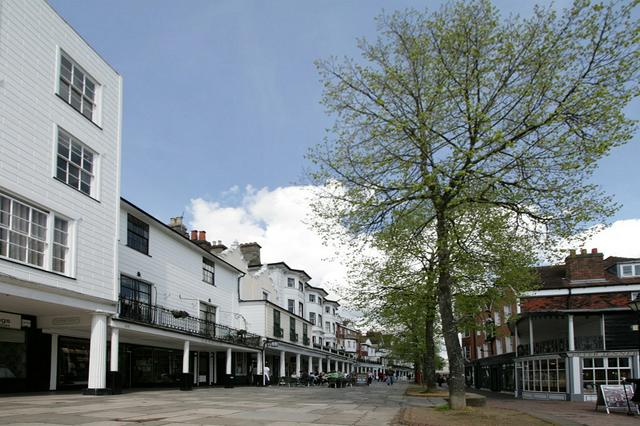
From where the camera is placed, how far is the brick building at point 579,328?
2842cm

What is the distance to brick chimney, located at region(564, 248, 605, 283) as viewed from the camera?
33.4 metres

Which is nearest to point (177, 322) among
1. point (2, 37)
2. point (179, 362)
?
point (179, 362)

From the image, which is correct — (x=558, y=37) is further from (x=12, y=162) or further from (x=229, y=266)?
(x=229, y=266)

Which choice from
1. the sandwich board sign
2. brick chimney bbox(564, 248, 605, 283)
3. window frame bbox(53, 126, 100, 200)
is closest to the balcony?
window frame bbox(53, 126, 100, 200)

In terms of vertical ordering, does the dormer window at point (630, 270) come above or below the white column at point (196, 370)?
above

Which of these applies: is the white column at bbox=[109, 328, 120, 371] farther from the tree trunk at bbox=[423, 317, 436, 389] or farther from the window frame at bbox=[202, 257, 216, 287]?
the tree trunk at bbox=[423, 317, 436, 389]

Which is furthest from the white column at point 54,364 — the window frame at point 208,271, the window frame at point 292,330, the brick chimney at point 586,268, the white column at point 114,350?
the brick chimney at point 586,268

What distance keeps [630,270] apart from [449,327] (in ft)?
71.7

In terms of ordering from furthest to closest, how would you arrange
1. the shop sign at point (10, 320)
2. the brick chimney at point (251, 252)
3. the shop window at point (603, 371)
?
the brick chimney at point (251, 252) < the shop window at point (603, 371) < the shop sign at point (10, 320)

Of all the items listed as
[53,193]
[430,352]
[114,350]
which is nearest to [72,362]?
[114,350]

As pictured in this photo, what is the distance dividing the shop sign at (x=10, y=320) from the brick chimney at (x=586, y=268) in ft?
96.6

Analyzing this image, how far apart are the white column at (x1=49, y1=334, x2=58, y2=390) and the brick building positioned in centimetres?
1860

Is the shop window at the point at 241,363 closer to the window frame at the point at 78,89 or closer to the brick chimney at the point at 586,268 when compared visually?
the brick chimney at the point at 586,268

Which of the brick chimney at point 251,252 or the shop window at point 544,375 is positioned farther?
the brick chimney at point 251,252
